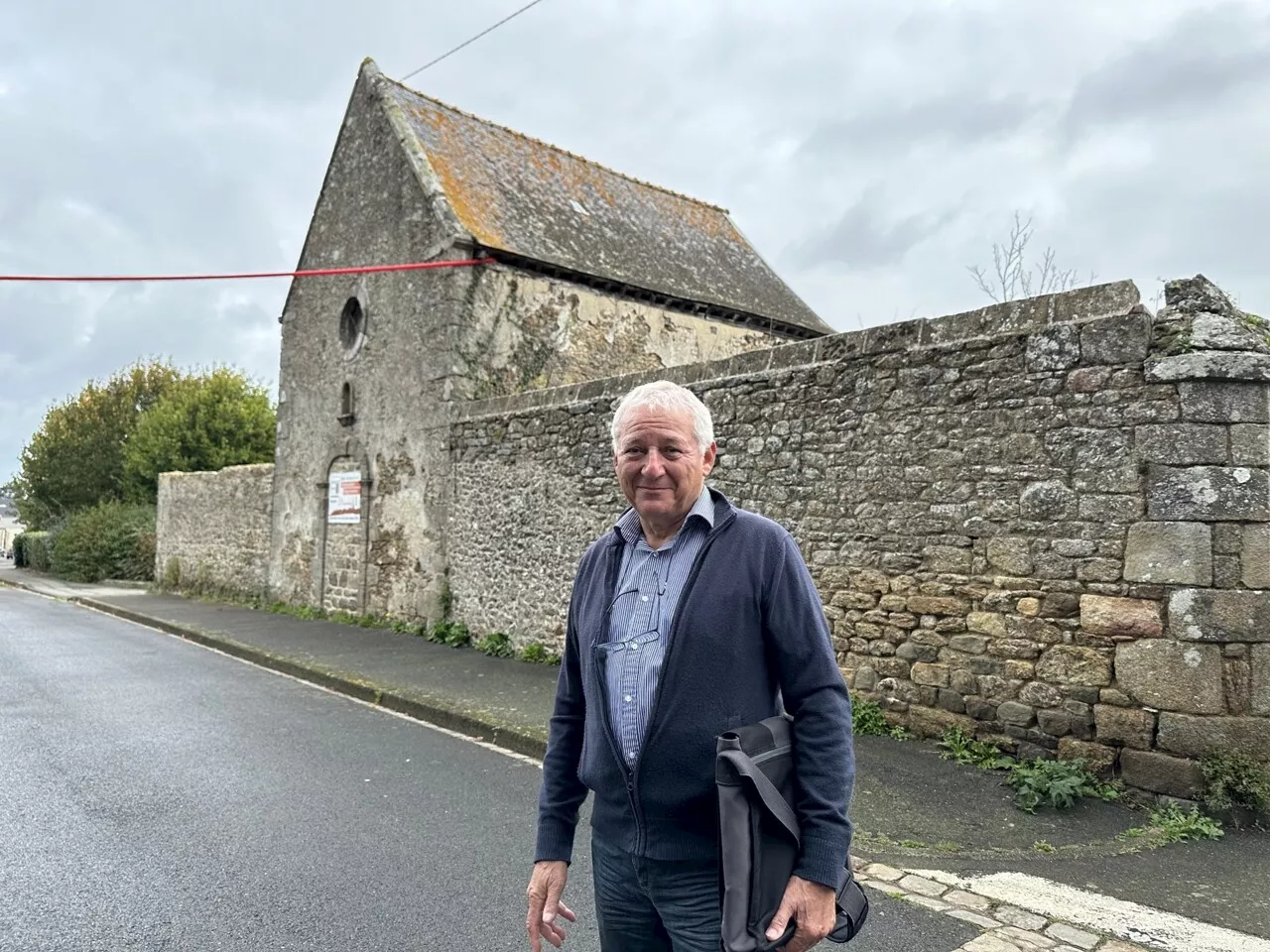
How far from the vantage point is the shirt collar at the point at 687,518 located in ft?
7.25

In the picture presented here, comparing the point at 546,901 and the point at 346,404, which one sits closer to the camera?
the point at 546,901

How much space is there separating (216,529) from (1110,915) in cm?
1966

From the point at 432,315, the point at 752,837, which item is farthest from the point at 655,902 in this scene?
the point at 432,315

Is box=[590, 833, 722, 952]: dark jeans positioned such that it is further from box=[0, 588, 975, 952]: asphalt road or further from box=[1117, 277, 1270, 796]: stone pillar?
box=[1117, 277, 1270, 796]: stone pillar

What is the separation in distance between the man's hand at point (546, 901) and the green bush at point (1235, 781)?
4.42 metres

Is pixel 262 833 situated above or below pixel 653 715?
below

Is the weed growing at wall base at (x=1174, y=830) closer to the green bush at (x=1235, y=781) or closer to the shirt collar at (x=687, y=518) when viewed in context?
the green bush at (x=1235, y=781)

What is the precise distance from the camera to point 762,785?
1872 mm

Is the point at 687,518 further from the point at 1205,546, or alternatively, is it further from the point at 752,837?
the point at 1205,546

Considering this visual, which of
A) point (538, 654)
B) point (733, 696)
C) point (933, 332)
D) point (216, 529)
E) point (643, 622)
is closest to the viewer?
point (733, 696)

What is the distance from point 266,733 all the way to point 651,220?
1268cm

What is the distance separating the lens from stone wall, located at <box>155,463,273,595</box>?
18156 mm

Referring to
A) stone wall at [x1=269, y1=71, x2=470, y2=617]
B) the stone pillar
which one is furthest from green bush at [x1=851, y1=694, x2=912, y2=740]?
stone wall at [x1=269, y1=71, x2=470, y2=617]

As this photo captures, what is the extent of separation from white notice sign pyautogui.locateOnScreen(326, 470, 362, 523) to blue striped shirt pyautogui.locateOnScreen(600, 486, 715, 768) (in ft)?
42.9
